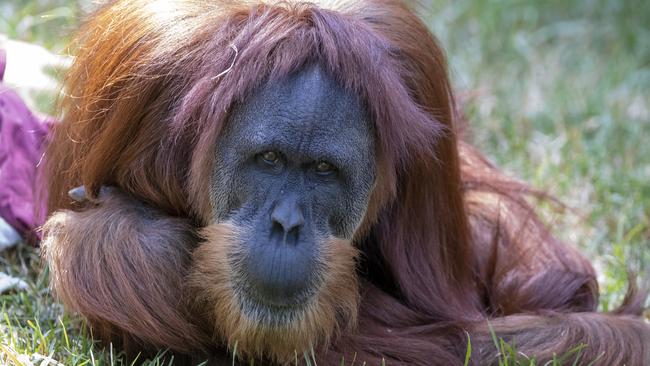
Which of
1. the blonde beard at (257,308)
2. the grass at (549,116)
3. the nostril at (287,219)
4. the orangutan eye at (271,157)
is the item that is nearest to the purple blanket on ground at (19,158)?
the grass at (549,116)

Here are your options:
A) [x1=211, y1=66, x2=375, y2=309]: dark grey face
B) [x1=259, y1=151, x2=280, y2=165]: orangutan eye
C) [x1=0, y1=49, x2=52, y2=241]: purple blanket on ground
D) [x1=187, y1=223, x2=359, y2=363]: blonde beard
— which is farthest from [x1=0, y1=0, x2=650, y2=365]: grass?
[x1=259, y1=151, x2=280, y2=165]: orangutan eye

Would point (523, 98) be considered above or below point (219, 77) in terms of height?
below

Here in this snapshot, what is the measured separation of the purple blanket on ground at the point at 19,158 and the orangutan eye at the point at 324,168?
1134 mm

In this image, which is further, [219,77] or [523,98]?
[523,98]

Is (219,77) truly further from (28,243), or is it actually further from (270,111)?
(28,243)

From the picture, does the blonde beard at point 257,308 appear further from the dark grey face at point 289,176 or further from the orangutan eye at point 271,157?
the orangutan eye at point 271,157

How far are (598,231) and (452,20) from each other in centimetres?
200

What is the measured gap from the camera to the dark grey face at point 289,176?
263 centimetres

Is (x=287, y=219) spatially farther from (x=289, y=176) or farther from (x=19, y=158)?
(x=19, y=158)

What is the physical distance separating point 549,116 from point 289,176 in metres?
2.58

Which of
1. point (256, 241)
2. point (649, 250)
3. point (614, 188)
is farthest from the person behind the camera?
point (614, 188)

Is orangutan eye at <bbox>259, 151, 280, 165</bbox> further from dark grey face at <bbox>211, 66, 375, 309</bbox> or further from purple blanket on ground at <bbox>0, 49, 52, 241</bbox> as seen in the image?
purple blanket on ground at <bbox>0, 49, 52, 241</bbox>

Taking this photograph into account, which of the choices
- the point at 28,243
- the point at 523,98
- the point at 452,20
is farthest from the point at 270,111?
the point at 452,20

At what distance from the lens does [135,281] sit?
2789 millimetres
